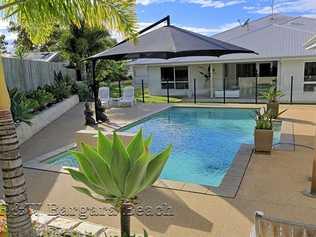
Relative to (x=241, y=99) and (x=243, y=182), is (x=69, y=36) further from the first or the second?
(x=243, y=182)

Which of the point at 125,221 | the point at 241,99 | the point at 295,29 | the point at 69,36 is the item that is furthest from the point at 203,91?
the point at 125,221

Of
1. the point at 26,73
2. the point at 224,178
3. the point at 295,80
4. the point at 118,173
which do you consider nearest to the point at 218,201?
the point at 224,178

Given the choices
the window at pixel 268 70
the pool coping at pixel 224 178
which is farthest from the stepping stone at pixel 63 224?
the window at pixel 268 70

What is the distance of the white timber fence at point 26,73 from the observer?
13.4m

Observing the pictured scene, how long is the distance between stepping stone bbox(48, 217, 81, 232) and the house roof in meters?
17.8

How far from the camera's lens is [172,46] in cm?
958

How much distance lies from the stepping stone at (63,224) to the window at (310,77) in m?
20.1

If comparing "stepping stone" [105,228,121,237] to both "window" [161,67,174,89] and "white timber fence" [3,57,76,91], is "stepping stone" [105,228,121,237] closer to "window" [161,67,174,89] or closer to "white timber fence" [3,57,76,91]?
"white timber fence" [3,57,76,91]

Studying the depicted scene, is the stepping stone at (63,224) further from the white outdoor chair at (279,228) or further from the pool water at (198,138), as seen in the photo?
the pool water at (198,138)

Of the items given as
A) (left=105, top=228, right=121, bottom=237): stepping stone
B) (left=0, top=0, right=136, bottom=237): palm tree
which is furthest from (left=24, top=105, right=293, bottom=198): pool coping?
(left=0, top=0, right=136, bottom=237): palm tree

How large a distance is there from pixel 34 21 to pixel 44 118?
29.6 ft

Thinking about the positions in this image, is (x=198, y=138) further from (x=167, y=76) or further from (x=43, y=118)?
(x=167, y=76)

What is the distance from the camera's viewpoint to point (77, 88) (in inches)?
853

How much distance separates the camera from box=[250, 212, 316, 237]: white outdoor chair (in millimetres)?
2842
